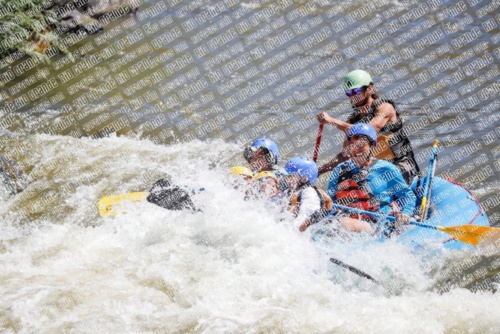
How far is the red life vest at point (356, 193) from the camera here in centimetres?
636

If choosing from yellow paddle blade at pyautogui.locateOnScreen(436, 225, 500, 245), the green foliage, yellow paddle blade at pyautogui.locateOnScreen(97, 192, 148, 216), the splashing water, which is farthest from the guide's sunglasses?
the green foliage

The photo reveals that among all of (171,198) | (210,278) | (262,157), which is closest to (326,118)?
(262,157)

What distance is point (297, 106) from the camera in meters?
10.9

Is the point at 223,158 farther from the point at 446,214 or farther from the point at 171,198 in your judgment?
the point at 446,214

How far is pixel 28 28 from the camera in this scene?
1202 cm

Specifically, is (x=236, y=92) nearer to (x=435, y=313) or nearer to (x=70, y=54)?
(x=70, y=54)

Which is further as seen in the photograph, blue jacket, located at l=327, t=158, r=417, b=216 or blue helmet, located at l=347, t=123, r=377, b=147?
blue jacket, located at l=327, t=158, r=417, b=216

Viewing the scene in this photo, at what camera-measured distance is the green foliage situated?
1132 cm

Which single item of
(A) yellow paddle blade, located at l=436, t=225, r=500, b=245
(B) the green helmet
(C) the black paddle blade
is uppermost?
(B) the green helmet

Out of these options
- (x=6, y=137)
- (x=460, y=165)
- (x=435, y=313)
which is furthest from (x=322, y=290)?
(x=6, y=137)

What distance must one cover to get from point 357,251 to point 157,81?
22.3ft

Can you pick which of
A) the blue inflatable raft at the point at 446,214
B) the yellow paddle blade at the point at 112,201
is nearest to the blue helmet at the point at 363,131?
the blue inflatable raft at the point at 446,214

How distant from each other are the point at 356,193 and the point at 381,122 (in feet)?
3.37

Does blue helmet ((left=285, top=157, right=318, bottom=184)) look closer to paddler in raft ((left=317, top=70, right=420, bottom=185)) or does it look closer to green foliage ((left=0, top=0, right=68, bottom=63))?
paddler in raft ((left=317, top=70, right=420, bottom=185))
